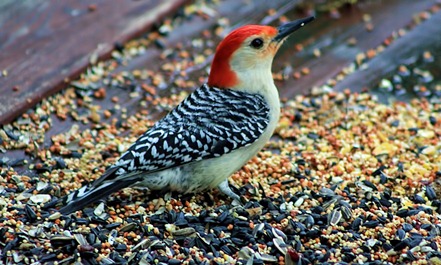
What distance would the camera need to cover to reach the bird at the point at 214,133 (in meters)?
5.56

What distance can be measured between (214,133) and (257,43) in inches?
28.1

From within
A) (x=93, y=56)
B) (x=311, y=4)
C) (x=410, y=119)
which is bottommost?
(x=410, y=119)

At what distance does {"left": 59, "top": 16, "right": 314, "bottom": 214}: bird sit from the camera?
18.2 feet

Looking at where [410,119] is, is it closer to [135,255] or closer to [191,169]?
[191,169]

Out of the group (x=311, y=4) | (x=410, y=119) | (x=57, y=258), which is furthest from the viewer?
(x=311, y=4)

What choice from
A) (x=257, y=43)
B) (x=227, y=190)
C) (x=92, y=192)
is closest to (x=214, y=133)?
(x=227, y=190)

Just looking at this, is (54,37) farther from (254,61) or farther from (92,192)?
(92,192)

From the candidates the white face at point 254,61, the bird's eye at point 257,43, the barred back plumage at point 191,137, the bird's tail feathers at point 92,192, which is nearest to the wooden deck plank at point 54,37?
the bird's tail feathers at point 92,192

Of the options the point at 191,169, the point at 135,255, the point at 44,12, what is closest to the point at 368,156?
the point at 191,169

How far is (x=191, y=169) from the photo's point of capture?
5.71 m

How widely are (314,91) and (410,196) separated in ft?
5.65

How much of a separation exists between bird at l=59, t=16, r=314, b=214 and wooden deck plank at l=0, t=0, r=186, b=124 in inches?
57.0

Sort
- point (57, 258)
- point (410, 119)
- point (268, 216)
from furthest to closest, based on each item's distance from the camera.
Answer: point (410, 119) < point (268, 216) < point (57, 258)

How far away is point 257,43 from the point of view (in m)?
5.89
